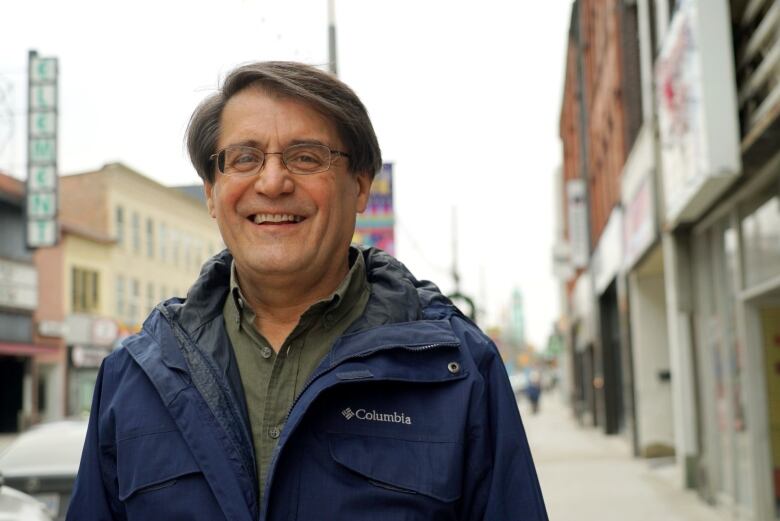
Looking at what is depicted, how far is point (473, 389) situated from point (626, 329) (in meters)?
19.2

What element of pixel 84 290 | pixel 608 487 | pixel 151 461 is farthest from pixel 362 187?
pixel 84 290

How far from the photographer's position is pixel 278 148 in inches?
101

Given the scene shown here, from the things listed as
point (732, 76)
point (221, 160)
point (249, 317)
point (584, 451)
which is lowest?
point (584, 451)

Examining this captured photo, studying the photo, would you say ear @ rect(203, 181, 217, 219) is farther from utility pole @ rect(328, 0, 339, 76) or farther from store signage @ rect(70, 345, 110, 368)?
store signage @ rect(70, 345, 110, 368)

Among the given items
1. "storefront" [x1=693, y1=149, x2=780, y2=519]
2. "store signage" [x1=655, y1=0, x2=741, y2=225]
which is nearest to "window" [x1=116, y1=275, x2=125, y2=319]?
"storefront" [x1=693, y1=149, x2=780, y2=519]

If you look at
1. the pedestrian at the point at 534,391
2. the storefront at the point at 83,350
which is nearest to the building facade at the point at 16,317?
the storefront at the point at 83,350

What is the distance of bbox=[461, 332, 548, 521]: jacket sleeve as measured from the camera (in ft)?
7.80

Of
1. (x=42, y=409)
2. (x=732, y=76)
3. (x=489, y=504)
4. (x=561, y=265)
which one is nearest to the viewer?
(x=489, y=504)

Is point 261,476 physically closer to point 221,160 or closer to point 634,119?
point 221,160

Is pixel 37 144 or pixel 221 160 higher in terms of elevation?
pixel 37 144

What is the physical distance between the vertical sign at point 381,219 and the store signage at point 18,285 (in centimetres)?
2047

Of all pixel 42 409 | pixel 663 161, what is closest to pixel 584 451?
pixel 663 161

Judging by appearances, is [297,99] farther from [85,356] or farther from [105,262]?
[105,262]

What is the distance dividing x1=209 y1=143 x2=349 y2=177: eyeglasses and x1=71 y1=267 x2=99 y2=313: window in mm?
37560
